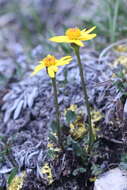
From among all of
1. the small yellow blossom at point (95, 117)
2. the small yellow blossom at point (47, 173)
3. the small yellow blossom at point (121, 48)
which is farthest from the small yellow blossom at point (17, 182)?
the small yellow blossom at point (121, 48)

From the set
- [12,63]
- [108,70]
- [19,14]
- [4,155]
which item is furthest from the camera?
[19,14]

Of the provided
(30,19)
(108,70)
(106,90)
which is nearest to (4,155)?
(106,90)

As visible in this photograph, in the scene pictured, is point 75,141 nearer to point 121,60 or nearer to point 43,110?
point 43,110

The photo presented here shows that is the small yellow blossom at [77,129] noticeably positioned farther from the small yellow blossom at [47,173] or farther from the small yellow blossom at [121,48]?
the small yellow blossom at [121,48]

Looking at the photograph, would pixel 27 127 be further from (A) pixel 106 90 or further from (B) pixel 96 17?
(B) pixel 96 17

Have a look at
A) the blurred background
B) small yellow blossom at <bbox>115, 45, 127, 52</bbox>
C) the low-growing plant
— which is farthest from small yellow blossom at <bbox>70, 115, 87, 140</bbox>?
small yellow blossom at <bbox>115, 45, 127, 52</bbox>

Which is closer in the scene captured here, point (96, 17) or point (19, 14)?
point (96, 17)

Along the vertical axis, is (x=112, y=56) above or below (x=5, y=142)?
above
